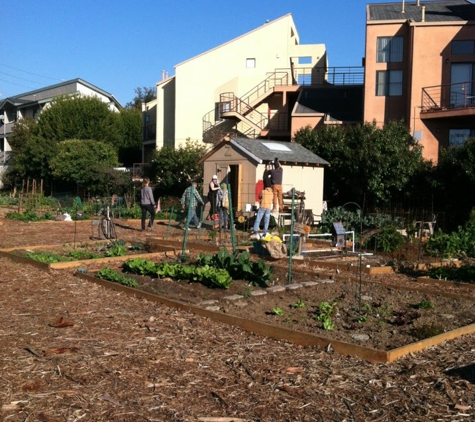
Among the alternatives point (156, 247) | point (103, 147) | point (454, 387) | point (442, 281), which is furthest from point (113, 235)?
point (103, 147)

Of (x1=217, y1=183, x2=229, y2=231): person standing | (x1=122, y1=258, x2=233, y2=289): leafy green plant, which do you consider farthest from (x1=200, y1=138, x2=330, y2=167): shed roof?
(x1=122, y1=258, x2=233, y2=289): leafy green plant

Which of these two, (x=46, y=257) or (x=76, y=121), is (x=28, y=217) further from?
(x=76, y=121)

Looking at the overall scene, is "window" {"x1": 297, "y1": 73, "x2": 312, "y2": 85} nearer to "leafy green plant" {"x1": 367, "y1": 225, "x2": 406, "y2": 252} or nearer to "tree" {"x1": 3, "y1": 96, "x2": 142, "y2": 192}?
"tree" {"x1": 3, "y1": 96, "x2": 142, "y2": 192}

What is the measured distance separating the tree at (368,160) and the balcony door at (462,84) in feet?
12.9

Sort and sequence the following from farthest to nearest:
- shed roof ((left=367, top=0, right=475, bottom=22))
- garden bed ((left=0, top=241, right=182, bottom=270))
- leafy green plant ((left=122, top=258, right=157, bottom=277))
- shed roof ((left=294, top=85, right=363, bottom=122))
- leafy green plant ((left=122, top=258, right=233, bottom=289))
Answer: shed roof ((left=294, top=85, right=363, bottom=122)), shed roof ((left=367, top=0, right=475, bottom=22)), garden bed ((left=0, top=241, right=182, bottom=270)), leafy green plant ((left=122, top=258, right=157, bottom=277)), leafy green plant ((left=122, top=258, right=233, bottom=289))

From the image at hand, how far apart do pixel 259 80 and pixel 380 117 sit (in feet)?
41.6

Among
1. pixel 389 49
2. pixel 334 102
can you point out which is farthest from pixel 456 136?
pixel 334 102

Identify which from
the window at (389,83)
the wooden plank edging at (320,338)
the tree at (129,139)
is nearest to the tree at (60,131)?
the tree at (129,139)

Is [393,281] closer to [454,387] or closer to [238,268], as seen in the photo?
[238,268]

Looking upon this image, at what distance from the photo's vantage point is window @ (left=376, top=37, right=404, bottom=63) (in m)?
30.8

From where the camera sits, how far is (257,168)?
21656mm

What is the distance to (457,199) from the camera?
74.7 ft

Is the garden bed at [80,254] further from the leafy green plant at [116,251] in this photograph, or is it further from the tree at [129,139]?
the tree at [129,139]

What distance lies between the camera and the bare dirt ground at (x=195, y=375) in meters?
4.61
